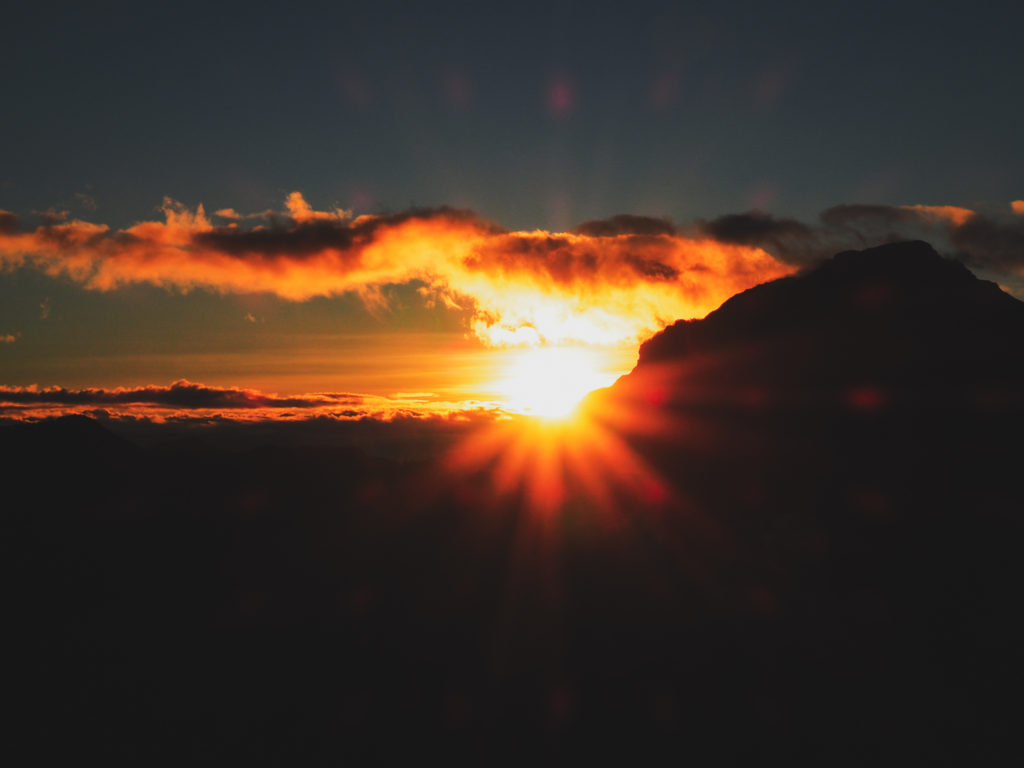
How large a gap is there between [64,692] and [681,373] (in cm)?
14945

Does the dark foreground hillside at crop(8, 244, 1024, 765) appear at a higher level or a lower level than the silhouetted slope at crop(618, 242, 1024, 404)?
lower

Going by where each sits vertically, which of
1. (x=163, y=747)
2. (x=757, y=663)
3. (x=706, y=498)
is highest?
(x=706, y=498)

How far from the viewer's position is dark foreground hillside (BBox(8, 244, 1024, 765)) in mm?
116688

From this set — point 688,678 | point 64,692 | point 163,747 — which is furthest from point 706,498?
point 64,692

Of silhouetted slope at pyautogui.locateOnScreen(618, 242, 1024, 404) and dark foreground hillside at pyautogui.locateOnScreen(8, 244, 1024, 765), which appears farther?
silhouetted slope at pyautogui.locateOnScreen(618, 242, 1024, 404)

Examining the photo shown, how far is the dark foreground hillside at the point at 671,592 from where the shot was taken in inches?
4594

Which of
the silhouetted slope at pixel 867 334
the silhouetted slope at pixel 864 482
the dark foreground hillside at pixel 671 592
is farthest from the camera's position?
the silhouetted slope at pixel 867 334

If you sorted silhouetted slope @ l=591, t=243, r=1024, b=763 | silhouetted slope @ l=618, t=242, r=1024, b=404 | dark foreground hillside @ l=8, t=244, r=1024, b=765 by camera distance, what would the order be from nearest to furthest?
silhouetted slope @ l=591, t=243, r=1024, b=763
dark foreground hillside @ l=8, t=244, r=1024, b=765
silhouetted slope @ l=618, t=242, r=1024, b=404

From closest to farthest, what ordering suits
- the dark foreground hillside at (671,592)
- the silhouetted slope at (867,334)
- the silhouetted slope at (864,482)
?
1. the silhouetted slope at (864,482)
2. the dark foreground hillside at (671,592)
3. the silhouetted slope at (867,334)

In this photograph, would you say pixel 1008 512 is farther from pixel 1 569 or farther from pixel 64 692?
pixel 1 569

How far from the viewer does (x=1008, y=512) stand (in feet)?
429

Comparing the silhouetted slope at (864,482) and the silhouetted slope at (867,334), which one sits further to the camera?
the silhouetted slope at (867,334)

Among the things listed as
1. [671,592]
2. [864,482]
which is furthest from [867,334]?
[671,592]

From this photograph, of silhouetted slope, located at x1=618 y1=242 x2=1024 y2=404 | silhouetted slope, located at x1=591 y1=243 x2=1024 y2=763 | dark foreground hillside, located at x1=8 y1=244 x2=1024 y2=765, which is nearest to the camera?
silhouetted slope, located at x1=591 y1=243 x2=1024 y2=763
